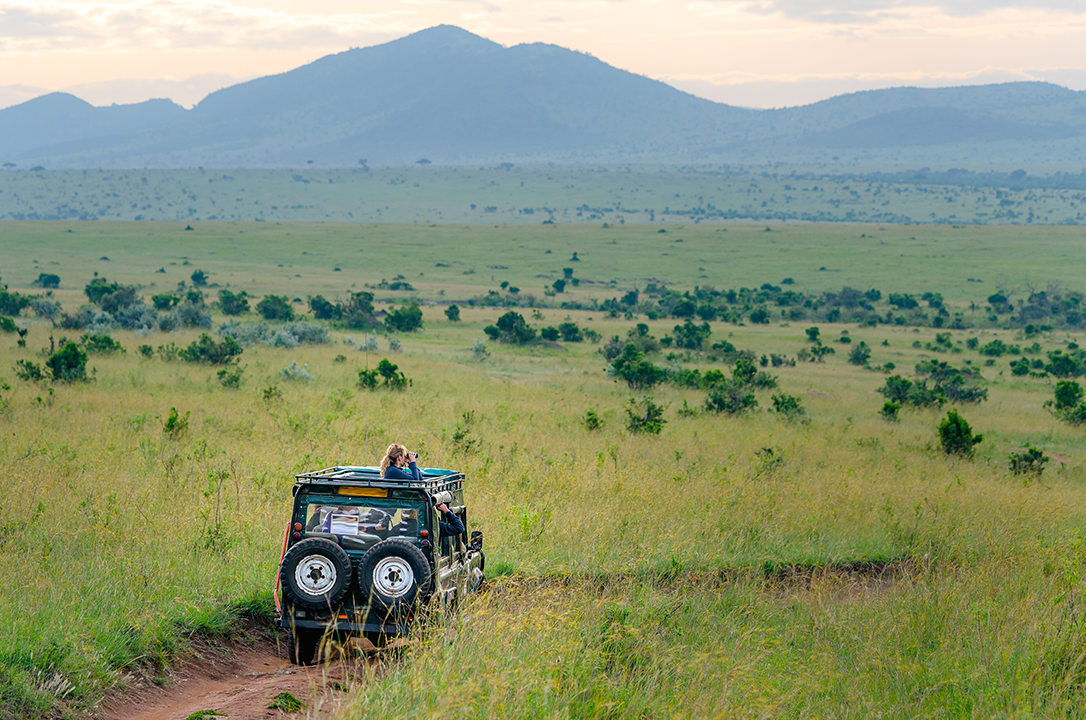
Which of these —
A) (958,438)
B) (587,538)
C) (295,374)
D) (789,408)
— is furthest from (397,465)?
(789,408)

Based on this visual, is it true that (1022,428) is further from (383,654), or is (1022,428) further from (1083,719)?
(383,654)

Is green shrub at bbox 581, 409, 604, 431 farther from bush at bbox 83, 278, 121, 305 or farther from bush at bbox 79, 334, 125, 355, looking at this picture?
bush at bbox 83, 278, 121, 305

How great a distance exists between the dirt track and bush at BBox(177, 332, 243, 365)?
68.9 feet

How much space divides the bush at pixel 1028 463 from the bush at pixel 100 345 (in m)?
24.0

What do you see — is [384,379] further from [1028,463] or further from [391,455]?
[391,455]

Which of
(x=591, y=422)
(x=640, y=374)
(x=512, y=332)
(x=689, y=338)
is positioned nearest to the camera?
(x=591, y=422)

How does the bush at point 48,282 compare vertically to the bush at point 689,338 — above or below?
above

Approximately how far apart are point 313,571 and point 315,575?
3cm

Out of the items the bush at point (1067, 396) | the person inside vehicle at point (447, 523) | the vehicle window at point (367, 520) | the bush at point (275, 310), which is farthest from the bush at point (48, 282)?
the person inside vehicle at point (447, 523)

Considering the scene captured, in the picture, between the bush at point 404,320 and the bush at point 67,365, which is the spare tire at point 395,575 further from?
the bush at point 404,320

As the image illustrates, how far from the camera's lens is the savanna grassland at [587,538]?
603 cm

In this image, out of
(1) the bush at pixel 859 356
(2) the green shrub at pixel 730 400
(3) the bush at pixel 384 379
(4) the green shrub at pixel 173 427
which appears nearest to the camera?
(4) the green shrub at pixel 173 427

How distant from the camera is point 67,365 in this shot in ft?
72.0

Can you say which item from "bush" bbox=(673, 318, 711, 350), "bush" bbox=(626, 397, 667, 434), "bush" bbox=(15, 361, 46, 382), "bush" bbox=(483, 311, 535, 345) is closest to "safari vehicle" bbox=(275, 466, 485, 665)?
"bush" bbox=(626, 397, 667, 434)
